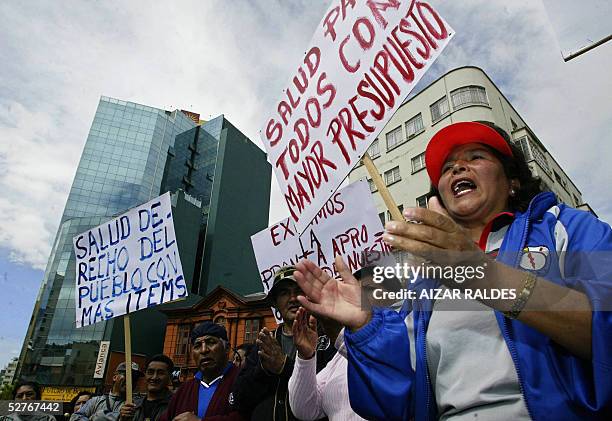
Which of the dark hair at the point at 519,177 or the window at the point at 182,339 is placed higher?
the window at the point at 182,339

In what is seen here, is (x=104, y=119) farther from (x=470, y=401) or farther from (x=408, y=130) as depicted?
(x=470, y=401)

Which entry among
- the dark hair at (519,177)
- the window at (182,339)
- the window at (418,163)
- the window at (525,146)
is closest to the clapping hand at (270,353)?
the dark hair at (519,177)

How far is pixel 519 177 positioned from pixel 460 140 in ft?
1.07

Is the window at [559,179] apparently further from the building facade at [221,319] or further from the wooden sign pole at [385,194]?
the wooden sign pole at [385,194]

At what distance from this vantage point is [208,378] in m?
3.79

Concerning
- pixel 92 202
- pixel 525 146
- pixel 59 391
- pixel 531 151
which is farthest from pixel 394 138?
pixel 92 202

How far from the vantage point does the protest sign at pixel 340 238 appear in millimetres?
3781

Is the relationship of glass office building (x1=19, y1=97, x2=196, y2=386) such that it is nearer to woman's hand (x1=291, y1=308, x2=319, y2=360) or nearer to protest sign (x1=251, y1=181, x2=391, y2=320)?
protest sign (x1=251, y1=181, x2=391, y2=320)

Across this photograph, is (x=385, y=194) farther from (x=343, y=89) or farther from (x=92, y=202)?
(x=92, y=202)

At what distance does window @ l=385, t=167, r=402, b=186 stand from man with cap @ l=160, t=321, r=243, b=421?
18665 mm

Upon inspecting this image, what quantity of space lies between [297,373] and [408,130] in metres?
21.2

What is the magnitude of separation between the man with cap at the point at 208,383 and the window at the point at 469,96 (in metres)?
18.6

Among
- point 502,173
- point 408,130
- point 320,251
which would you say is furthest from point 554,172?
point 502,173

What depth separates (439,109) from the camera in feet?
66.7
